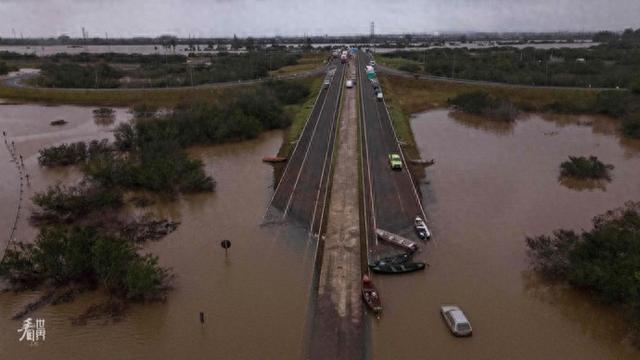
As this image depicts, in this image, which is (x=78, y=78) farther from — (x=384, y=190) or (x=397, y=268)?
(x=397, y=268)

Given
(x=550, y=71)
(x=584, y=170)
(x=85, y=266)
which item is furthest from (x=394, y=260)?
(x=550, y=71)

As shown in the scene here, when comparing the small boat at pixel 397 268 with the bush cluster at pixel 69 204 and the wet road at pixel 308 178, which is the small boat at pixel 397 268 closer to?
the wet road at pixel 308 178

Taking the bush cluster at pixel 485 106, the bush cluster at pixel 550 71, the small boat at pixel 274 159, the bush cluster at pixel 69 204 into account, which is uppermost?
the bush cluster at pixel 550 71

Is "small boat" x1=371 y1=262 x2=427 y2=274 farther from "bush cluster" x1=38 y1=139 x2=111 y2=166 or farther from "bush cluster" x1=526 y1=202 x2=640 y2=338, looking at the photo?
"bush cluster" x1=38 y1=139 x2=111 y2=166

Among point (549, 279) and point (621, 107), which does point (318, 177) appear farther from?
point (621, 107)

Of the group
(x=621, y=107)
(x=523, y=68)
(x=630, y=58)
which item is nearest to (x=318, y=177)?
(x=621, y=107)

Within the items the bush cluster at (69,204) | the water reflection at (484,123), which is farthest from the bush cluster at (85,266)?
the water reflection at (484,123)
